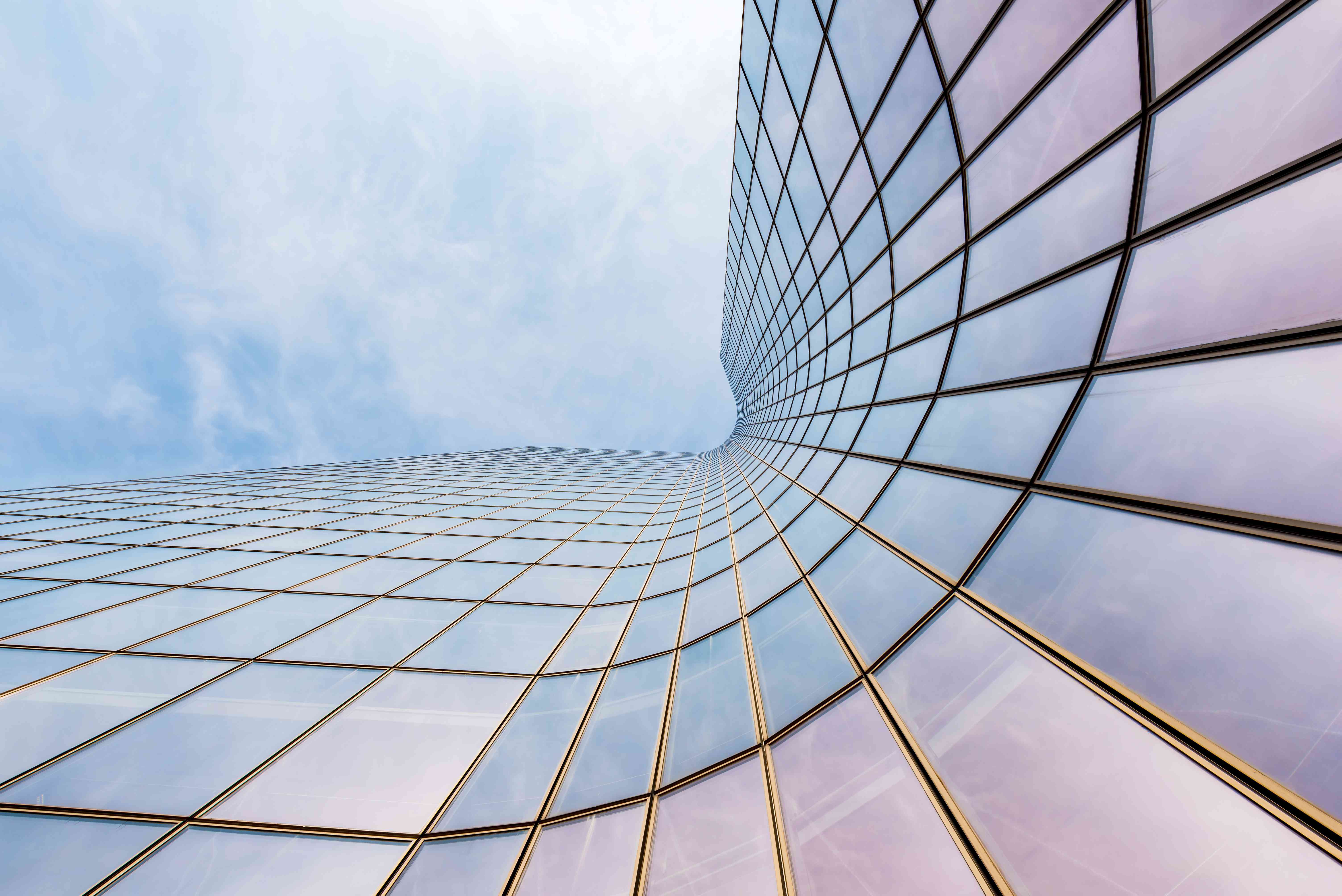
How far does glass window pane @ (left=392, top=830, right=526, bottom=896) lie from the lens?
201 inches

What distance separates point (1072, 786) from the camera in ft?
12.0

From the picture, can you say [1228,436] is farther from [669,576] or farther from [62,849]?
[62,849]

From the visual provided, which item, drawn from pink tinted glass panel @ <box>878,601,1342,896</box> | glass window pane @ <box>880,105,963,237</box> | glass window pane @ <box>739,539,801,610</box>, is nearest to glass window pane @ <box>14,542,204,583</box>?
glass window pane @ <box>739,539,801,610</box>

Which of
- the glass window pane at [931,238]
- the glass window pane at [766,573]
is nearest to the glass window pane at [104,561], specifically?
the glass window pane at [766,573]

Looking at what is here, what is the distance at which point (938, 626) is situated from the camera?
573cm

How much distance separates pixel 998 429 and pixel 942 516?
1.65 metres

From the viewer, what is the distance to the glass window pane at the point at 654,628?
9312 millimetres

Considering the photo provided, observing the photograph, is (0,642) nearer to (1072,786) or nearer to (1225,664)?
(1072,786)

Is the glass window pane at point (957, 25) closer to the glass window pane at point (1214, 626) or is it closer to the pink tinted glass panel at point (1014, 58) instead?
the pink tinted glass panel at point (1014, 58)

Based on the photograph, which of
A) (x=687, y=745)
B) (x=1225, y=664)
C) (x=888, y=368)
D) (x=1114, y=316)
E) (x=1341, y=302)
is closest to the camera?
(x=1225, y=664)

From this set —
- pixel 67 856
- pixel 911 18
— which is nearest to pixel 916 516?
pixel 911 18

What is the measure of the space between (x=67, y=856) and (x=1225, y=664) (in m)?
11.6

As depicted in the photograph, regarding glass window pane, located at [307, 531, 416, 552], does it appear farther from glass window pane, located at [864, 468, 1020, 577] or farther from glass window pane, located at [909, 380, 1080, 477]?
glass window pane, located at [909, 380, 1080, 477]

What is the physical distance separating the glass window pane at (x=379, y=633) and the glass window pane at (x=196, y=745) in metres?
0.41
